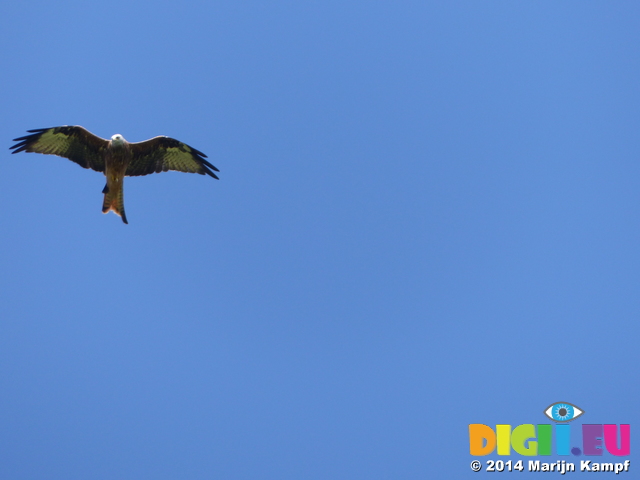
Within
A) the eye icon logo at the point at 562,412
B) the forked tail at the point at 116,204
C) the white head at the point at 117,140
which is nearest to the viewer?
the white head at the point at 117,140

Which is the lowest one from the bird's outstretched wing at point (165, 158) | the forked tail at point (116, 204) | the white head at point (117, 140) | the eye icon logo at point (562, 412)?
the eye icon logo at point (562, 412)

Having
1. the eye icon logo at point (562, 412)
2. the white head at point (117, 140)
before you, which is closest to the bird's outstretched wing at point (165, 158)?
the white head at point (117, 140)

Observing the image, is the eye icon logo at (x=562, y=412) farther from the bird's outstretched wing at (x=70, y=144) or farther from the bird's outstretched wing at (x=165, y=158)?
the bird's outstretched wing at (x=70, y=144)

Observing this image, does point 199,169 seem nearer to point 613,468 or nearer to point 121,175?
point 121,175

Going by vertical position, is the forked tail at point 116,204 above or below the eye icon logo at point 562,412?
above

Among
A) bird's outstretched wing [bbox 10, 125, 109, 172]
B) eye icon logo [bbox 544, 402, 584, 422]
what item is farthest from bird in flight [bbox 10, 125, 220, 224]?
eye icon logo [bbox 544, 402, 584, 422]

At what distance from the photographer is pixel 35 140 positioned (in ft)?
35.3

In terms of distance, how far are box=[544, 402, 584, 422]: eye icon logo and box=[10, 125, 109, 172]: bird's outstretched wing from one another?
12.5 m

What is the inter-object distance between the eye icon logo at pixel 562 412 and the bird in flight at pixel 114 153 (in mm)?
10255

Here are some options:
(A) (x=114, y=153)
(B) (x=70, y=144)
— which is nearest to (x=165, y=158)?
(A) (x=114, y=153)

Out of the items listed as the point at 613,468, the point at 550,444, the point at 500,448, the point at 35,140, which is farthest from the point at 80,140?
the point at 613,468

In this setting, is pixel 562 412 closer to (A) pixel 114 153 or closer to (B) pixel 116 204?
(B) pixel 116 204

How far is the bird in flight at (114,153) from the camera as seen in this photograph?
34.8ft

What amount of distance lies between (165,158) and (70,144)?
A: 7.14 ft
